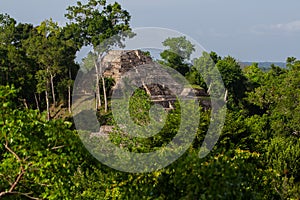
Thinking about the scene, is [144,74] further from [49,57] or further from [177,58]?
[177,58]

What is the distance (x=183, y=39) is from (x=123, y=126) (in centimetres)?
1695

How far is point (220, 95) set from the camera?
152ft

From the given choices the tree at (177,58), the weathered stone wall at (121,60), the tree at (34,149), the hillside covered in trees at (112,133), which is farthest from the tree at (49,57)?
the tree at (34,149)

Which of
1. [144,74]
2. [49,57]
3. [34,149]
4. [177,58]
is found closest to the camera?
[34,149]

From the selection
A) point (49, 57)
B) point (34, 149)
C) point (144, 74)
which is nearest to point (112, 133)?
point (34, 149)

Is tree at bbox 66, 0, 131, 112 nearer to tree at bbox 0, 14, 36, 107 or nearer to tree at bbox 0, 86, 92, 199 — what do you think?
tree at bbox 0, 14, 36, 107

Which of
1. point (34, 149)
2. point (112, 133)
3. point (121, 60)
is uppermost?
point (121, 60)

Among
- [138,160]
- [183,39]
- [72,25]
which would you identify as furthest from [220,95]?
[138,160]

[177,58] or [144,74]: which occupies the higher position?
[177,58]

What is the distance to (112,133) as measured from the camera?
19.3m

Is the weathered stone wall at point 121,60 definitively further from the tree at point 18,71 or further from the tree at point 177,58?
the tree at point 18,71

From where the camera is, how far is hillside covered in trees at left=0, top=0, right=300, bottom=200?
7.88 metres

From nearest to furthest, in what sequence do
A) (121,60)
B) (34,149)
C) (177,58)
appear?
(34,149) → (121,60) → (177,58)

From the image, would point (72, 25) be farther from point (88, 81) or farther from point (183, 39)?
point (183, 39)
